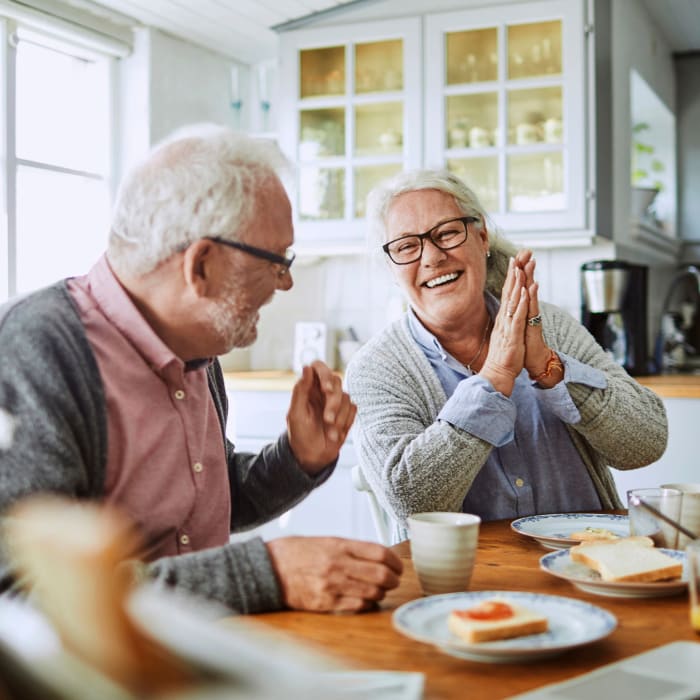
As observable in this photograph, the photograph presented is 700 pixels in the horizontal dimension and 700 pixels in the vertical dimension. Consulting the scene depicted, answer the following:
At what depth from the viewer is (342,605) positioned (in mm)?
1086

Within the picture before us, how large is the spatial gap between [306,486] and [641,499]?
528 millimetres

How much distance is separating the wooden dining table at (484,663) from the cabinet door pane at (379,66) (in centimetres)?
276

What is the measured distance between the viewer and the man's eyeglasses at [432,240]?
1.97 metres

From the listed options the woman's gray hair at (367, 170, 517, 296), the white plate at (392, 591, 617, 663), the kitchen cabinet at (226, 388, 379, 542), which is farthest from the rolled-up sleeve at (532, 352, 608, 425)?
the kitchen cabinet at (226, 388, 379, 542)

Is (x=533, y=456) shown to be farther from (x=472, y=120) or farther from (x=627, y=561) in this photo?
(x=472, y=120)

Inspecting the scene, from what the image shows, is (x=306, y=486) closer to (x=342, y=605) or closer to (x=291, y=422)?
(x=291, y=422)

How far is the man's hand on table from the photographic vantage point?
1.09m

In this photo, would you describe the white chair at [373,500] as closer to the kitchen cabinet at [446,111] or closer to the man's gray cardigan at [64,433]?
the man's gray cardigan at [64,433]

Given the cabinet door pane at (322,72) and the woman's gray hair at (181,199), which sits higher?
the cabinet door pane at (322,72)

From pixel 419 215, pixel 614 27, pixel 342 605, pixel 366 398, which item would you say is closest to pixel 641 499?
pixel 342 605

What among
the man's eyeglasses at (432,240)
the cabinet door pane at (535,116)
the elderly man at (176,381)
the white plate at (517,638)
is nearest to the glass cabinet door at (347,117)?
the cabinet door pane at (535,116)

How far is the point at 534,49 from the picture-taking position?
11.5 ft

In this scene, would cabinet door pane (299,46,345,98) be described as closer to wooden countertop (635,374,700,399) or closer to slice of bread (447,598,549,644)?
wooden countertop (635,374,700,399)

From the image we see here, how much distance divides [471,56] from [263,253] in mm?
2561
